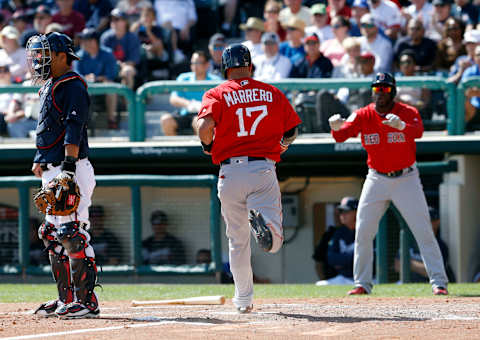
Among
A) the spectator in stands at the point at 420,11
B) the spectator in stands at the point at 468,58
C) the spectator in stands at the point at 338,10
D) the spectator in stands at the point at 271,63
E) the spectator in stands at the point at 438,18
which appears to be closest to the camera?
the spectator in stands at the point at 468,58

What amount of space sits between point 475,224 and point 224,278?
310 centimetres

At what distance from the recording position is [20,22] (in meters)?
14.0

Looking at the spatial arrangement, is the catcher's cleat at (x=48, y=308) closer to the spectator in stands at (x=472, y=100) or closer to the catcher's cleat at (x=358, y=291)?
the catcher's cleat at (x=358, y=291)

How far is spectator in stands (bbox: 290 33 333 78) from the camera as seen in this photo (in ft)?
36.0

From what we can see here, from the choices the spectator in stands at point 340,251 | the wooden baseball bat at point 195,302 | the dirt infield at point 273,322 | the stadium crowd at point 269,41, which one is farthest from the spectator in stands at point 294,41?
the wooden baseball bat at point 195,302

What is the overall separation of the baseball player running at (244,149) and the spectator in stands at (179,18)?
301 inches

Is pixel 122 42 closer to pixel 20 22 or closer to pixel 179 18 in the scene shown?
pixel 179 18

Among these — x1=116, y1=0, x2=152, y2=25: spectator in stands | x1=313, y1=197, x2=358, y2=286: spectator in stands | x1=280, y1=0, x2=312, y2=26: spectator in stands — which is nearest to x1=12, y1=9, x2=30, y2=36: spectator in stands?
x1=116, y1=0, x2=152, y2=25: spectator in stands

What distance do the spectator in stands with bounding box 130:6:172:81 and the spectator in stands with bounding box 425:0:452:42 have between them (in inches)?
148

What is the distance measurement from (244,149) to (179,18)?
823 cm

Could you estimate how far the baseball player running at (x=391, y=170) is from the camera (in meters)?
7.72

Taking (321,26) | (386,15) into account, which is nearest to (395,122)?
(321,26)

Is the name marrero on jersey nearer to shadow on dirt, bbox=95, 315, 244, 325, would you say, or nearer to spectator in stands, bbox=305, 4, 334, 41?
shadow on dirt, bbox=95, 315, 244, 325

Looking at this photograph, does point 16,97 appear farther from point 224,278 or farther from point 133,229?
point 224,278
